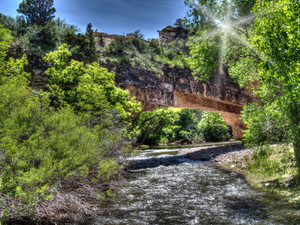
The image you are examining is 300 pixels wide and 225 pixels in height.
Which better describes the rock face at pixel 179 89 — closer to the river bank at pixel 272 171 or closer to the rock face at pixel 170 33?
the river bank at pixel 272 171

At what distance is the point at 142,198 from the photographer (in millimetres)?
8414

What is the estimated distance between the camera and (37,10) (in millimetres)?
33625

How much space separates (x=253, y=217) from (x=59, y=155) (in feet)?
19.6

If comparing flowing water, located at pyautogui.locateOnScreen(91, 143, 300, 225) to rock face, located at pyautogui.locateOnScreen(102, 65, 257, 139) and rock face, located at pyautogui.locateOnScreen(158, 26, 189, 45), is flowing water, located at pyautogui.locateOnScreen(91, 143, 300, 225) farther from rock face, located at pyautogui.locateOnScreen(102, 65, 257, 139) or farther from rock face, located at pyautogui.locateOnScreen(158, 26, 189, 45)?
rock face, located at pyautogui.locateOnScreen(158, 26, 189, 45)

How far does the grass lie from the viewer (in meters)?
8.04

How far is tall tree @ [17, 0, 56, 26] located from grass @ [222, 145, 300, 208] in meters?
31.3

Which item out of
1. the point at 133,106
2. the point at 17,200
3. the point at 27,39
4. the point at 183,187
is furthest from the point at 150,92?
the point at 17,200

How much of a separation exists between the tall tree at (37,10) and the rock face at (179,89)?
55.3 ft

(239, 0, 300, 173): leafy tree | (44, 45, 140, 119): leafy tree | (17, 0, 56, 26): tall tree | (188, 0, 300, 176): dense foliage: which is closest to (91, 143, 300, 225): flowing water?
(188, 0, 300, 176): dense foliage

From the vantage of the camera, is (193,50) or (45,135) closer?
(45,135)

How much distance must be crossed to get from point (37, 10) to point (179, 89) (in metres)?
24.2

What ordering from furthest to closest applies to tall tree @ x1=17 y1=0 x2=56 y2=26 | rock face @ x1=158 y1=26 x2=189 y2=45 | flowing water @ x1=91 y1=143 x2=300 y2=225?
1. rock face @ x1=158 y1=26 x2=189 y2=45
2. tall tree @ x1=17 y1=0 x2=56 y2=26
3. flowing water @ x1=91 y1=143 x2=300 y2=225

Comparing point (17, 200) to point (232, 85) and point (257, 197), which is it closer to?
point (257, 197)

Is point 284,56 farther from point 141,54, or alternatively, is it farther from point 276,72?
point 141,54
